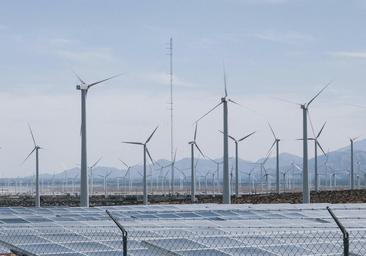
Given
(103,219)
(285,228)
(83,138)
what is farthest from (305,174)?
(285,228)

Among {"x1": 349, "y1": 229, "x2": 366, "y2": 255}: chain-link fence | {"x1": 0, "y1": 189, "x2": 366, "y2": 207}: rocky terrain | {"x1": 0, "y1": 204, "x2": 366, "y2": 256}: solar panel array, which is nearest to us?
{"x1": 349, "y1": 229, "x2": 366, "y2": 255}: chain-link fence

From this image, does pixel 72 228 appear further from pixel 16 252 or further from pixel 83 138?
pixel 83 138

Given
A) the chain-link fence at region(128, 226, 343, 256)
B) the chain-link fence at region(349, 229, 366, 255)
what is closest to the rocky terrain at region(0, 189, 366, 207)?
the chain-link fence at region(128, 226, 343, 256)

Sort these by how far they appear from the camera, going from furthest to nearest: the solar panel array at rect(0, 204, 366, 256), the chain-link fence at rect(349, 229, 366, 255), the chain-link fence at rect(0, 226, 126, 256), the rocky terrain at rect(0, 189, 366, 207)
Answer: the rocky terrain at rect(0, 189, 366, 207) < the chain-link fence at rect(0, 226, 126, 256) < the solar panel array at rect(0, 204, 366, 256) < the chain-link fence at rect(349, 229, 366, 255)

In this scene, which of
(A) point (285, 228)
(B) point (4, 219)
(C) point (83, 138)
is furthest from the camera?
(C) point (83, 138)

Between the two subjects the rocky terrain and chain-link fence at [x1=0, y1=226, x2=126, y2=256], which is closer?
chain-link fence at [x1=0, y1=226, x2=126, y2=256]

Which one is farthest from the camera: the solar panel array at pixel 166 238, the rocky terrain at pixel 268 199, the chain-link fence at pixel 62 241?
the rocky terrain at pixel 268 199

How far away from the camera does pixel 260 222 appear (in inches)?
1079

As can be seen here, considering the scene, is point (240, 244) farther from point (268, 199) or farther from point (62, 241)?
point (268, 199)

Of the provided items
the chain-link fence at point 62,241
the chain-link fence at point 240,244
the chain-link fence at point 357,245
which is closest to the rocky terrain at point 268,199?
the chain-link fence at point 62,241

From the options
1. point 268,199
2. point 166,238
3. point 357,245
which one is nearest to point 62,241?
point 166,238

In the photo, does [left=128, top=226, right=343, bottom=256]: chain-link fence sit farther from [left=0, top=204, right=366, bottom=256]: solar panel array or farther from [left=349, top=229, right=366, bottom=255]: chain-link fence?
[left=349, top=229, right=366, bottom=255]: chain-link fence

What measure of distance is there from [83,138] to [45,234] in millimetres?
26751

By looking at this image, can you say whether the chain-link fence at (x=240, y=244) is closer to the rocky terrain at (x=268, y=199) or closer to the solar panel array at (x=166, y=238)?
the solar panel array at (x=166, y=238)
